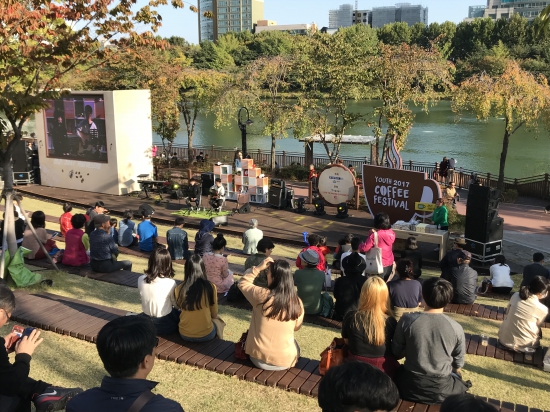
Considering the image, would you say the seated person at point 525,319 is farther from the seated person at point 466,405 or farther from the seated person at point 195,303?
the seated person at point 466,405

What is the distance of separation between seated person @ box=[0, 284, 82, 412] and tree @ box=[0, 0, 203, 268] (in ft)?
16.7

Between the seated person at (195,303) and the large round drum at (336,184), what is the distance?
11602mm

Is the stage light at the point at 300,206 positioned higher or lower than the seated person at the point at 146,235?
lower

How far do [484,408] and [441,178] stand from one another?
20.8 meters

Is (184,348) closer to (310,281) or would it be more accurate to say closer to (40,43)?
(310,281)

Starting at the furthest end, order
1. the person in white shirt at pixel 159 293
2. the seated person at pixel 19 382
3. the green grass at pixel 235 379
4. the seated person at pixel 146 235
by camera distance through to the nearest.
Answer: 1. the seated person at pixel 146 235
2. the person in white shirt at pixel 159 293
3. the green grass at pixel 235 379
4. the seated person at pixel 19 382

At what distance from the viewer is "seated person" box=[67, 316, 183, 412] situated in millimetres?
2549

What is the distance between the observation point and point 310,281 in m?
6.50

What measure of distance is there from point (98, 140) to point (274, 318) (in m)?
15.8

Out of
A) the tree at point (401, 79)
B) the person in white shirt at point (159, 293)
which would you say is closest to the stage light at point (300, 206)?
the tree at point (401, 79)

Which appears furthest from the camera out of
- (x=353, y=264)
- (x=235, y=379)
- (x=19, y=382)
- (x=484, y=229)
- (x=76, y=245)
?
(x=484, y=229)

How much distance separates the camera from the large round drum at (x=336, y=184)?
1672 cm

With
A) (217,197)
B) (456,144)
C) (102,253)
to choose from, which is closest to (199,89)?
(217,197)

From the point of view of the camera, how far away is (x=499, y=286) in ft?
29.5
